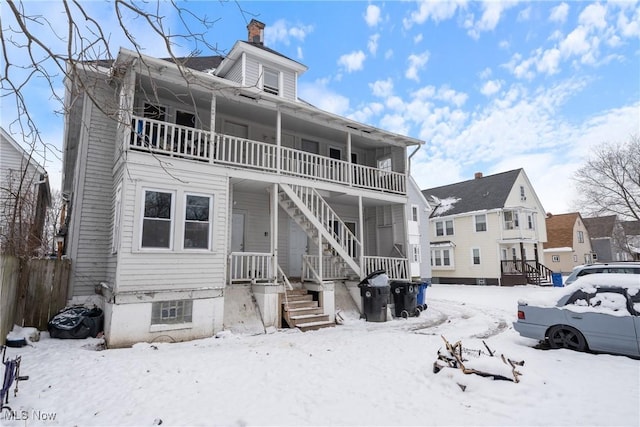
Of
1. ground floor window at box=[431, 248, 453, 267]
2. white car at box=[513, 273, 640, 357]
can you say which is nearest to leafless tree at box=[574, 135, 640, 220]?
ground floor window at box=[431, 248, 453, 267]

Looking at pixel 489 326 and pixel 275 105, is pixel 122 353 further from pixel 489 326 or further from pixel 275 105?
pixel 489 326

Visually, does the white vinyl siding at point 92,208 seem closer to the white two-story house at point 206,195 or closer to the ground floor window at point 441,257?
the white two-story house at point 206,195

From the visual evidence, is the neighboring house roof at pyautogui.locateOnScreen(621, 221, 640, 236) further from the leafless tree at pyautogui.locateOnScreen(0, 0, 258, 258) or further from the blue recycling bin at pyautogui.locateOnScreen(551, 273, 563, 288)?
the leafless tree at pyautogui.locateOnScreen(0, 0, 258, 258)

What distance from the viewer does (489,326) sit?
9.85 metres

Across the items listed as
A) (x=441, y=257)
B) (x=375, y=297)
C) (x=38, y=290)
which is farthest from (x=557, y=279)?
(x=38, y=290)

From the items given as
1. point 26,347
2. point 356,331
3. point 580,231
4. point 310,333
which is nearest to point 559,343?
point 356,331

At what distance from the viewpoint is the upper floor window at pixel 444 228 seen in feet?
96.7

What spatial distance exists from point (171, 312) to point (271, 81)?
30.5 ft

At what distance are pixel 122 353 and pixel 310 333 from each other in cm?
431

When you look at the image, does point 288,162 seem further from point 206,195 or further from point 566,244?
point 566,244

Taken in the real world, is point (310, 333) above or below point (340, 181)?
below

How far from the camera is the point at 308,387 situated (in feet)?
16.1

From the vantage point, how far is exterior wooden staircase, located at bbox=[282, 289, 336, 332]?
371 inches

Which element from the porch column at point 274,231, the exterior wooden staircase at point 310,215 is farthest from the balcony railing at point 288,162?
the porch column at point 274,231
